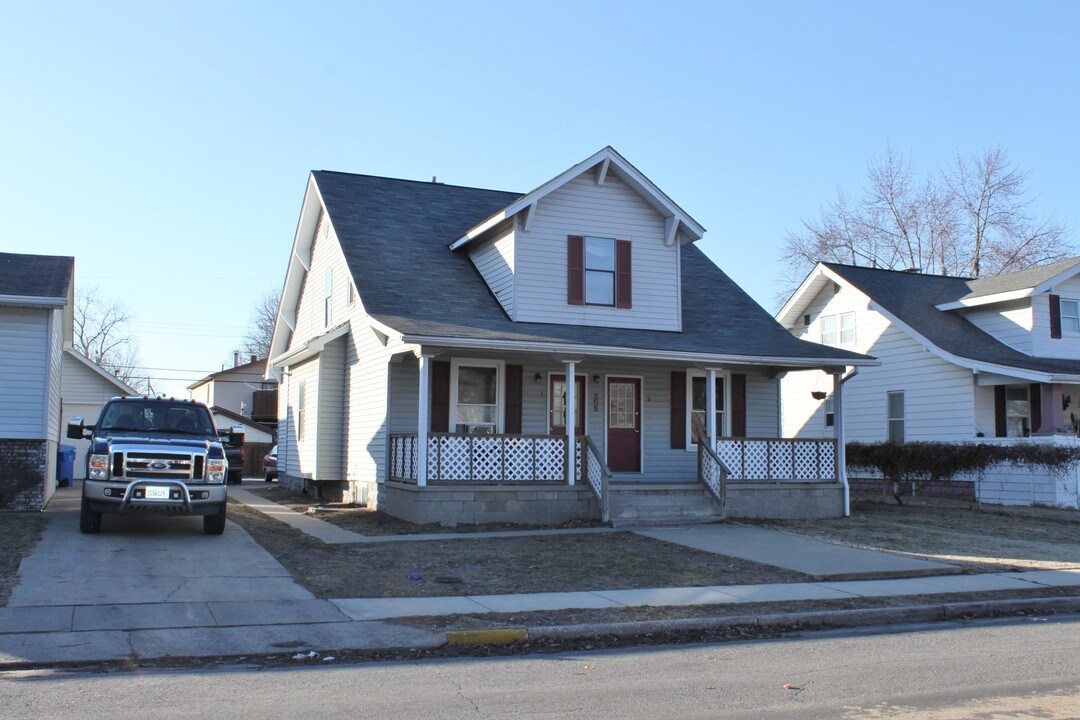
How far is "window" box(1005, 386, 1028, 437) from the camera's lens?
82.4 feet

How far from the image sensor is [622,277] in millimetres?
20047

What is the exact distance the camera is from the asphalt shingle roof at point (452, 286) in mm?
18141

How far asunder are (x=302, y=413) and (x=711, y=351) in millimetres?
10924

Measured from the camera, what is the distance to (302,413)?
24156 millimetres

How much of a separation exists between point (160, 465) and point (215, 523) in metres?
1.36

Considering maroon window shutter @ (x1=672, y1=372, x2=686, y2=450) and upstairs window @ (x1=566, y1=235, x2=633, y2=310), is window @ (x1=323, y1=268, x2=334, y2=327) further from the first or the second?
maroon window shutter @ (x1=672, y1=372, x2=686, y2=450)

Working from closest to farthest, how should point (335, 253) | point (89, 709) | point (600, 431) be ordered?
point (89, 709) < point (600, 431) < point (335, 253)

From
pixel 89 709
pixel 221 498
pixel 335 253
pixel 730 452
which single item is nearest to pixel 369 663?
pixel 89 709

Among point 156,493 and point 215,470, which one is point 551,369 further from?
point 156,493

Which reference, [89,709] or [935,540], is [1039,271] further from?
[89,709]

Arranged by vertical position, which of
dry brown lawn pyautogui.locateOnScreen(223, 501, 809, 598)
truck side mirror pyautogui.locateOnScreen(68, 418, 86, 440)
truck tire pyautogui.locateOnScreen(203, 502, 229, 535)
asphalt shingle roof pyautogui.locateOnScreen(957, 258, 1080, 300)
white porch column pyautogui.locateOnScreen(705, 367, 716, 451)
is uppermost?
asphalt shingle roof pyautogui.locateOnScreen(957, 258, 1080, 300)

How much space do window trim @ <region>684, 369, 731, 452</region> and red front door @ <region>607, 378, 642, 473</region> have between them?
3.71ft

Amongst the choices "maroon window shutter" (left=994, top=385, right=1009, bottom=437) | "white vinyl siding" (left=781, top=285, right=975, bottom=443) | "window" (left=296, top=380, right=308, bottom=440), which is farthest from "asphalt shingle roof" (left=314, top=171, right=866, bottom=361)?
"maroon window shutter" (left=994, top=385, right=1009, bottom=437)

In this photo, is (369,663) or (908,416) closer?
(369,663)
